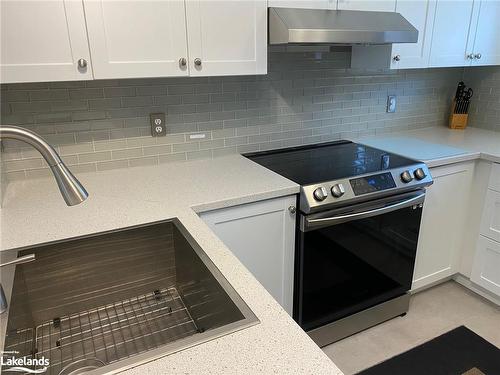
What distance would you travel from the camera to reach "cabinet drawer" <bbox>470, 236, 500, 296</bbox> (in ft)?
7.49

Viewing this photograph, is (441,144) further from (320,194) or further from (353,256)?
(320,194)

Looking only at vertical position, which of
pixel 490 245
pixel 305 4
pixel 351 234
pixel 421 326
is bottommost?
pixel 421 326

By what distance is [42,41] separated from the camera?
4.60ft

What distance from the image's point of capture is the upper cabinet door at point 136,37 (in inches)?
58.1

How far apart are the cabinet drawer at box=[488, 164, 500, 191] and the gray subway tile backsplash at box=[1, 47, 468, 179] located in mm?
720

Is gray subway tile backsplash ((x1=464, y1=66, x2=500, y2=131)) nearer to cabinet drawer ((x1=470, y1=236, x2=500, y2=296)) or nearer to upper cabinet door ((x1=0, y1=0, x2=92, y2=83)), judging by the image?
cabinet drawer ((x1=470, y1=236, x2=500, y2=296))

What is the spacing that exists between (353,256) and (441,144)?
1010 mm

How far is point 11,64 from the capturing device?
138 cm

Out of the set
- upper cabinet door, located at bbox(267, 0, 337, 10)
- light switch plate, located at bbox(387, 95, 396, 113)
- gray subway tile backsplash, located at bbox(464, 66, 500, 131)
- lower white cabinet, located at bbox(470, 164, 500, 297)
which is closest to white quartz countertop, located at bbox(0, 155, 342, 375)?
upper cabinet door, located at bbox(267, 0, 337, 10)

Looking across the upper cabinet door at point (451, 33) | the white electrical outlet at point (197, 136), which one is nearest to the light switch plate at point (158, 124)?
the white electrical outlet at point (197, 136)

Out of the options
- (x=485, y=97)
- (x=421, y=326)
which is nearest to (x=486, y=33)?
(x=485, y=97)

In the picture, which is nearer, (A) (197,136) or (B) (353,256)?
(B) (353,256)

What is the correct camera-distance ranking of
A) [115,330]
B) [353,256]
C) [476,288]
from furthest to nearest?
[476,288] → [353,256] → [115,330]

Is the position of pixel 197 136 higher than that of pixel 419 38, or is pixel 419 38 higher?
pixel 419 38
